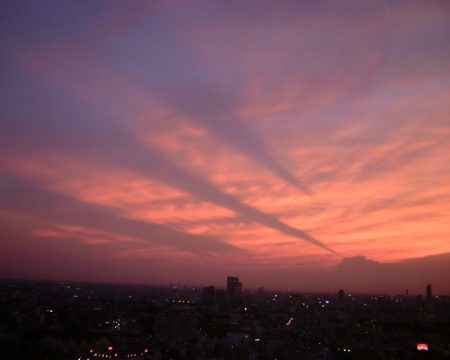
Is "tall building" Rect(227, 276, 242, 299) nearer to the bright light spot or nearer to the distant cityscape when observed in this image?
the distant cityscape

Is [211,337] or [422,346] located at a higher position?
[422,346]

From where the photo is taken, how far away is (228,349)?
634 inches

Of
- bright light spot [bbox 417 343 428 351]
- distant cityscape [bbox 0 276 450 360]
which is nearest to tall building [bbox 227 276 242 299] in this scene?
distant cityscape [bbox 0 276 450 360]

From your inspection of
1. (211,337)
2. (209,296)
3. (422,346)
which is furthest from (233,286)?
(422,346)

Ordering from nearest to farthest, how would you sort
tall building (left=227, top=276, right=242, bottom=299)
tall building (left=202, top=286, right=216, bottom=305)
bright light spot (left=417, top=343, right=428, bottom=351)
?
bright light spot (left=417, top=343, right=428, bottom=351), tall building (left=202, top=286, right=216, bottom=305), tall building (left=227, top=276, right=242, bottom=299)

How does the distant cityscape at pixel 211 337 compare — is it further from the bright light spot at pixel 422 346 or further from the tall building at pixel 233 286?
the tall building at pixel 233 286

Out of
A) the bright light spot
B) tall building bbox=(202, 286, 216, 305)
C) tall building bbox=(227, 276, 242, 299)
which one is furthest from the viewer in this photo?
tall building bbox=(227, 276, 242, 299)

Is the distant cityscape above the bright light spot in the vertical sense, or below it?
below

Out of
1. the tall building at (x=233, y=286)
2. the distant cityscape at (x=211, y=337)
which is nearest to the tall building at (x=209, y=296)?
the tall building at (x=233, y=286)

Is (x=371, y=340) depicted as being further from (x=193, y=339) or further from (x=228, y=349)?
(x=193, y=339)

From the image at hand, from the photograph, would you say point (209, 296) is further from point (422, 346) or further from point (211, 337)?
point (422, 346)

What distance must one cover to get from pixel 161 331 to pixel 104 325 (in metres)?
3.79

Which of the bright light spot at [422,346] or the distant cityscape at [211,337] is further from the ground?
the bright light spot at [422,346]

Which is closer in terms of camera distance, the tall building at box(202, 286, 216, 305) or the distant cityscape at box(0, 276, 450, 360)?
the distant cityscape at box(0, 276, 450, 360)
